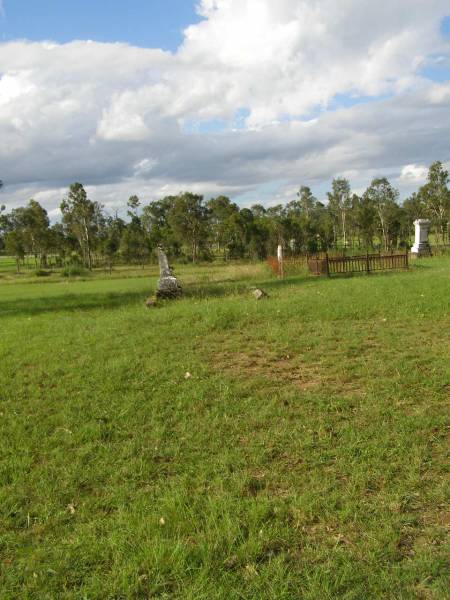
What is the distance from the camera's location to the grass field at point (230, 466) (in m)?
Result: 2.84

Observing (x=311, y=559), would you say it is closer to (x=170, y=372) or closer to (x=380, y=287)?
(x=170, y=372)

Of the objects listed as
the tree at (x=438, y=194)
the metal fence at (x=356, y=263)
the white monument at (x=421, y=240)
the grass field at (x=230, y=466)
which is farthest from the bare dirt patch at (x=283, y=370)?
the tree at (x=438, y=194)

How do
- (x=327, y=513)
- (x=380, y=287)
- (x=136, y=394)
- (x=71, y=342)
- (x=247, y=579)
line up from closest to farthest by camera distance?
1. (x=247, y=579)
2. (x=327, y=513)
3. (x=136, y=394)
4. (x=71, y=342)
5. (x=380, y=287)

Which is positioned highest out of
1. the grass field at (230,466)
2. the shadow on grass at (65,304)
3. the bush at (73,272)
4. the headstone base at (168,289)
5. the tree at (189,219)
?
the tree at (189,219)

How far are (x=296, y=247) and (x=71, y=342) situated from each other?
46777 mm

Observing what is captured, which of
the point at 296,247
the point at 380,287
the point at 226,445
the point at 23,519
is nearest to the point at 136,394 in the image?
the point at 226,445

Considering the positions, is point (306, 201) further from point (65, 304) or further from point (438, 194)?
point (65, 304)

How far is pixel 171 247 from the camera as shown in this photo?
5506cm

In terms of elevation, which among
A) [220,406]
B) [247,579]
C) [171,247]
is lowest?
[247,579]

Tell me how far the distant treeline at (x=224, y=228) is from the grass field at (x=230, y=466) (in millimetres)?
41132

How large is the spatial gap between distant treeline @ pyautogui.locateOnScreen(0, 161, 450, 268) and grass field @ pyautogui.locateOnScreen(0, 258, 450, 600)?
4113 cm

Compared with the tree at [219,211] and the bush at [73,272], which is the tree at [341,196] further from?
the bush at [73,272]

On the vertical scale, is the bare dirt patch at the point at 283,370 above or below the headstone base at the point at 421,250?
below

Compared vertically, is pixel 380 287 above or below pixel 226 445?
above
